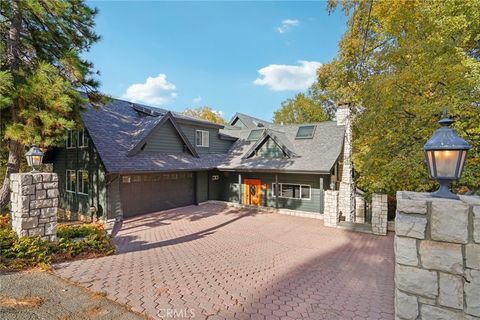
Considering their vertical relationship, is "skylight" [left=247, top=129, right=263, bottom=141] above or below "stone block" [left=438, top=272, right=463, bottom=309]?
above

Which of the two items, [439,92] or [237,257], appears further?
[439,92]

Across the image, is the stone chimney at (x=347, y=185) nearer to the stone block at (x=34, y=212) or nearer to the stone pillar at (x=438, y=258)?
the stone pillar at (x=438, y=258)

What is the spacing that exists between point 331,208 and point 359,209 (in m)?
3.69

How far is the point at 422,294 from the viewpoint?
8.83 feet

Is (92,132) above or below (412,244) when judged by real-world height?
above

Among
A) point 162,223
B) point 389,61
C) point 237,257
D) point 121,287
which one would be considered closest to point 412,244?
point 121,287

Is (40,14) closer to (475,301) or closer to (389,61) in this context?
(475,301)

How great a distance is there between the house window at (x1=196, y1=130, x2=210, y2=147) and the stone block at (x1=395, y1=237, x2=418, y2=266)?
16.1 m

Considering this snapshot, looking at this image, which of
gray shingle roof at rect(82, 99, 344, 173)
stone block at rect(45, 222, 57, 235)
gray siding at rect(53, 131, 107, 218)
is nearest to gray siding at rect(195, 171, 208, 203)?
gray shingle roof at rect(82, 99, 344, 173)

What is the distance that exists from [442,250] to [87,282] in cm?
606

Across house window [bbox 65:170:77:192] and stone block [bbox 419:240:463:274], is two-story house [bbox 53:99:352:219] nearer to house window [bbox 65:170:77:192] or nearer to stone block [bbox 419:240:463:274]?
house window [bbox 65:170:77:192]

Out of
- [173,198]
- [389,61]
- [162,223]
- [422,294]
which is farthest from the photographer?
[173,198]

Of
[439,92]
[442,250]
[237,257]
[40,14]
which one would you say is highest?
[40,14]
